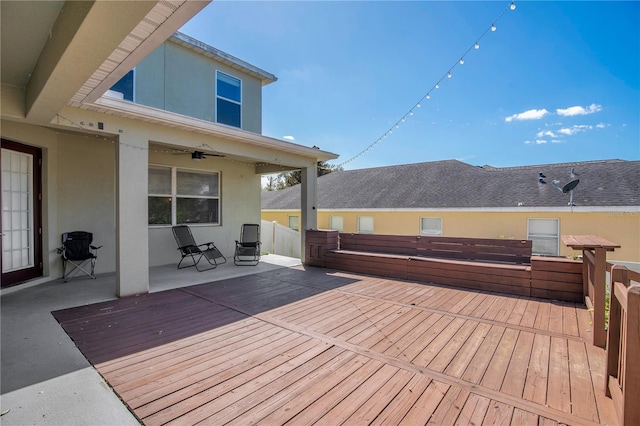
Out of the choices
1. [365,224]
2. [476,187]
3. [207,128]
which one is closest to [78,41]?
[207,128]

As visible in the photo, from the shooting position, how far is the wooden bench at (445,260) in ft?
16.3

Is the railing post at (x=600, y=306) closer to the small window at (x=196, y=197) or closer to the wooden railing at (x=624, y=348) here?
the wooden railing at (x=624, y=348)

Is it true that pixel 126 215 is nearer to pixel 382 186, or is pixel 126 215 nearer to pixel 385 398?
pixel 385 398

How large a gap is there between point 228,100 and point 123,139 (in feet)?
13.0

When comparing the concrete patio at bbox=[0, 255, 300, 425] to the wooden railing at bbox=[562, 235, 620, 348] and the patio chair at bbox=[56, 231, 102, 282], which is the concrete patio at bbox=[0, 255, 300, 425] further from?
the wooden railing at bbox=[562, 235, 620, 348]

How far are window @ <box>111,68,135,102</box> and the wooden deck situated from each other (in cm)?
426

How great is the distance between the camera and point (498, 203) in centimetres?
1022

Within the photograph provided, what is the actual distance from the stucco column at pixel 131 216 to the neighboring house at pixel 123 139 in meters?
0.02

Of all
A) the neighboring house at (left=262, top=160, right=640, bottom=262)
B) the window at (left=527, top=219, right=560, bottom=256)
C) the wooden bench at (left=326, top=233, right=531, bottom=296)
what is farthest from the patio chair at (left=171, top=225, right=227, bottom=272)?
the window at (left=527, top=219, right=560, bottom=256)

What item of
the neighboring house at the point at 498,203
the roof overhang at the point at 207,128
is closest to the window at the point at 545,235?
the neighboring house at the point at 498,203

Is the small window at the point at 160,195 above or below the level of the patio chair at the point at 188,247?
above

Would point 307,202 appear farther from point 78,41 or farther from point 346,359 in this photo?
point 78,41

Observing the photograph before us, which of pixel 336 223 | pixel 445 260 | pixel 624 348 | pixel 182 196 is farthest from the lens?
pixel 336 223

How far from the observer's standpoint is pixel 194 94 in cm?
709
